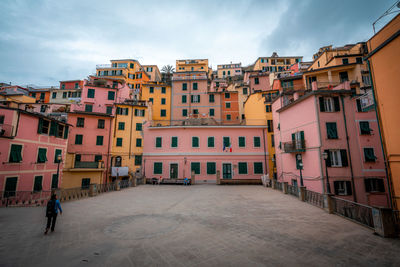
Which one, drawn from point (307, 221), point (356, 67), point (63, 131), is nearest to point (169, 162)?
point (63, 131)

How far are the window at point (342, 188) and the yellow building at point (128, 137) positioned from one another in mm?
23512

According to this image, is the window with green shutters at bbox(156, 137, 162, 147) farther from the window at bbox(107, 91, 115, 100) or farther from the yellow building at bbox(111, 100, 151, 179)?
the window at bbox(107, 91, 115, 100)

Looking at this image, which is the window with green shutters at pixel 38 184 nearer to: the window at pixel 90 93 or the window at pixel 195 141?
the window at pixel 90 93

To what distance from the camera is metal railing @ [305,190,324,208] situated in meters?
10.9

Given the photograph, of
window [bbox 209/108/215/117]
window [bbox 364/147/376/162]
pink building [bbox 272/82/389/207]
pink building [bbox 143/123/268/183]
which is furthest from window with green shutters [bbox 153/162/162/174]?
window [bbox 364/147/376/162]

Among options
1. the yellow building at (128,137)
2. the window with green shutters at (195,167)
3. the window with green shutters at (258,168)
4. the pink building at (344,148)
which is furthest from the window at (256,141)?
the yellow building at (128,137)

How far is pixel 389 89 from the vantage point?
316 inches

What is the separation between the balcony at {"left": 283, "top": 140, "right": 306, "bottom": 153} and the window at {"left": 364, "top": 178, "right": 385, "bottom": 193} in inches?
235

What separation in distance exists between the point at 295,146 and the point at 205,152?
11.4 metres

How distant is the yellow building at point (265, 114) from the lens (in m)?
25.1

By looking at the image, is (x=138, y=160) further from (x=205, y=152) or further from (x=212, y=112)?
(x=212, y=112)

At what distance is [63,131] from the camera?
70.2 ft

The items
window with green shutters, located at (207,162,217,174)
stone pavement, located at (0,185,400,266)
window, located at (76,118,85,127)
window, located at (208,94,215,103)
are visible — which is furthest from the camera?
window, located at (208,94,215,103)

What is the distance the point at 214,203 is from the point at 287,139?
12752 mm
